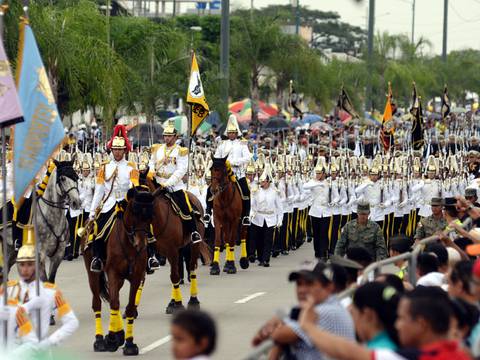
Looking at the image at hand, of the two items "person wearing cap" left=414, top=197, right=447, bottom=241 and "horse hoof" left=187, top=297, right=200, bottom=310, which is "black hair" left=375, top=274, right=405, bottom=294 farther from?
"horse hoof" left=187, top=297, right=200, bottom=310

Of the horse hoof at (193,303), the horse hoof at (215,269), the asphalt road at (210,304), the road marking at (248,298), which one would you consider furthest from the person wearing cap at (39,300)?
the horse hoof at (215,269)

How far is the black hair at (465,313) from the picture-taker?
28.4 ft

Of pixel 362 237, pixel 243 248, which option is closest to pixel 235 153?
pixel 243 248

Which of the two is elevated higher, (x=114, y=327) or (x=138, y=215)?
(x=138, y=215)

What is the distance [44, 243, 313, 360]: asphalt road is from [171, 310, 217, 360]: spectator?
245 inches

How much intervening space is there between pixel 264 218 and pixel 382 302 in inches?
724

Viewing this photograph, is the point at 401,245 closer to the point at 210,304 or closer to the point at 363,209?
the point at 363,209

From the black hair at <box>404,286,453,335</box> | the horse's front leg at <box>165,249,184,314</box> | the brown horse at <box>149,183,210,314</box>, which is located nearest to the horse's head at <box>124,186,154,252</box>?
the brown horse at <box>149,183,210,314</box>

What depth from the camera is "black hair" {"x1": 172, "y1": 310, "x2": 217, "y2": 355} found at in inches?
298

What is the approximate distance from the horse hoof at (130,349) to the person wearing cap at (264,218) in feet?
34.2

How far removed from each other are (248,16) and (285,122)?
879 centimetres

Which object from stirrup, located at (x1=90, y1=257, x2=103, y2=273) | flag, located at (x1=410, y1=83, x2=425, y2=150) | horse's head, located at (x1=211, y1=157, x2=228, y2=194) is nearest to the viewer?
stirrup, located at (x1=90, y1=257, x2=103, y2=273)

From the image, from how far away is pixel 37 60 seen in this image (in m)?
12.8

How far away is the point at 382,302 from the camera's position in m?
8.43
